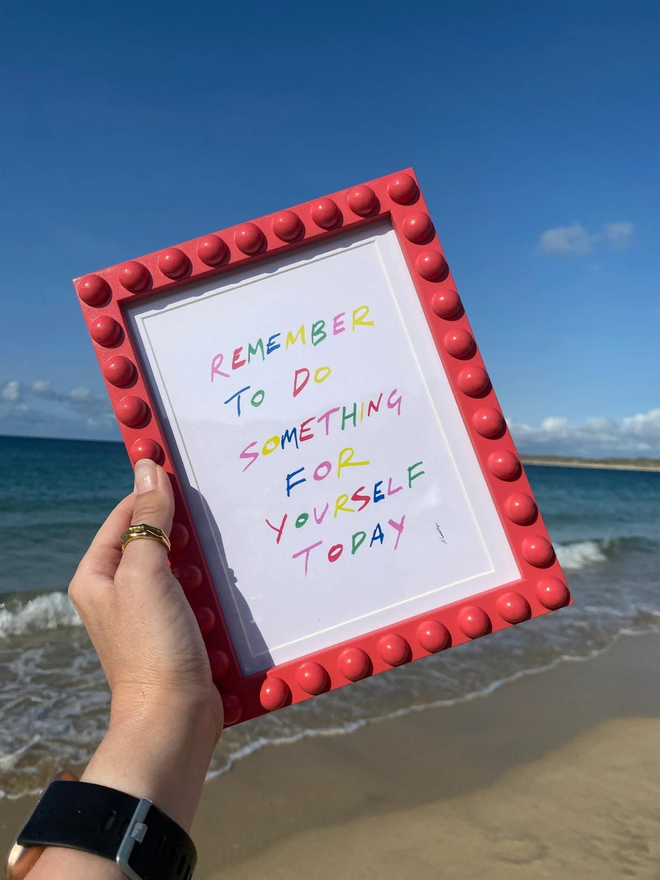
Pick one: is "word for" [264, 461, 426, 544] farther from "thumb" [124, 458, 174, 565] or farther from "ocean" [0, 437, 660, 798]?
"ocean" [0, 437, 660, 798]

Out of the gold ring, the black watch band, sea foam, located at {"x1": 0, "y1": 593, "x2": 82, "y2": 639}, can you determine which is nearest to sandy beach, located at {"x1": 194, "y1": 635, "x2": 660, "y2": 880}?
the black watch band

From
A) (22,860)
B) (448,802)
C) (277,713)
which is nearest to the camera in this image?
(22,860)

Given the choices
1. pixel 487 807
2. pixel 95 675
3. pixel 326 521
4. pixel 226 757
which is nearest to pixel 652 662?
pixel 487 807

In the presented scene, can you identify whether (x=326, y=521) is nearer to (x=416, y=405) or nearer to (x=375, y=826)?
(x=416, y=405)

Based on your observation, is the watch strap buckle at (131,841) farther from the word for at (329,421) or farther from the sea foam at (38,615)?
the sea foam at (38,615)

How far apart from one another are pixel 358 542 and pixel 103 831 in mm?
840

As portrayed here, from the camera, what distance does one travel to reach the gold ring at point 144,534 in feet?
4.75

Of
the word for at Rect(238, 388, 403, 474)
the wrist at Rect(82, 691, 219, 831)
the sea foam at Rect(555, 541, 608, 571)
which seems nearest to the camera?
the wrist at Rect(82, 691, 219, 831)

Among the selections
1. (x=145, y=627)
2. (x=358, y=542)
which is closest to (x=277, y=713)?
(x=358, y=542)

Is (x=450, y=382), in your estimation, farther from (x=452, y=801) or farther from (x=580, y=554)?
(x=580, y=554)

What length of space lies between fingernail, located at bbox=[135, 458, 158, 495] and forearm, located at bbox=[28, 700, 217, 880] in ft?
1.70

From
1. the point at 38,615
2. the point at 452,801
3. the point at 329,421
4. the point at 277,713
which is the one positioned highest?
the point at 329,421

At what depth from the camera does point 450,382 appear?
1647mm

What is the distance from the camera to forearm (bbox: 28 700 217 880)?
3.54 feet
